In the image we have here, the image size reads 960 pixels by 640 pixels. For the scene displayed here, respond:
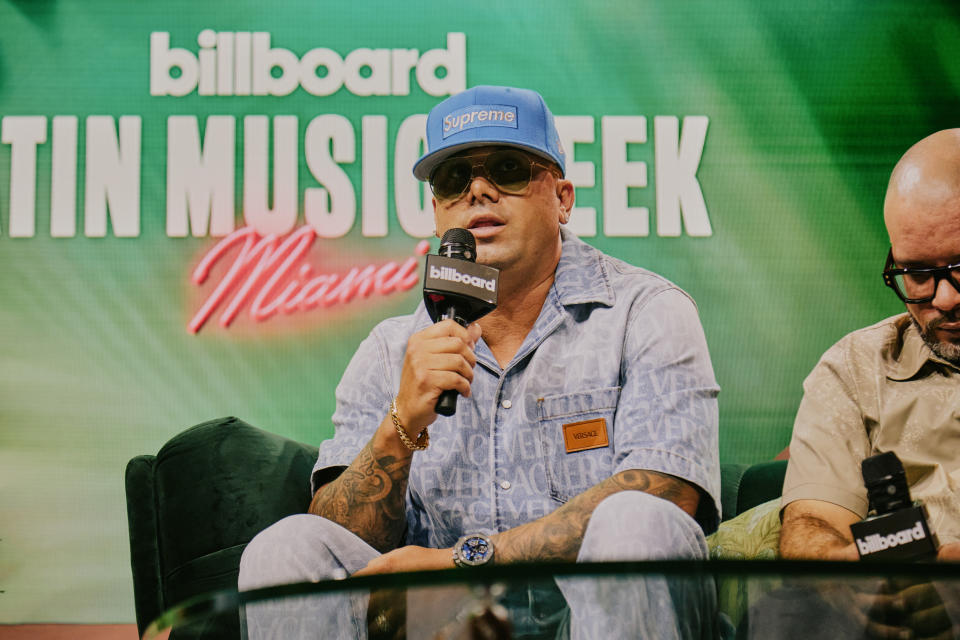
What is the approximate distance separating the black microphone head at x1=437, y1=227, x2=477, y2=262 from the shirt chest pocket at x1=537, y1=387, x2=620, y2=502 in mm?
347

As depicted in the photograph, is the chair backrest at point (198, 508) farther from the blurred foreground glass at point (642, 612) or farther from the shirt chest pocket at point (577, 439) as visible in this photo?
the blurred foreground glass at point (642, 612)

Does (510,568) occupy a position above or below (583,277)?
below

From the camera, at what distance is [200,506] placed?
2.16 m

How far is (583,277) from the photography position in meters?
1.98

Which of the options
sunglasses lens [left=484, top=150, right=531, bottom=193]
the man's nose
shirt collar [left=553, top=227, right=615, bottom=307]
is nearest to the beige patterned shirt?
the man's nose

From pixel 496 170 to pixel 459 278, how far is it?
1.62 ft

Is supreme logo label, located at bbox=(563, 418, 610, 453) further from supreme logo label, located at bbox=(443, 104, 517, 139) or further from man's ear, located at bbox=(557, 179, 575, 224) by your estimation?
supreme logo label, located at bbox=(443, 104, 517, 139)

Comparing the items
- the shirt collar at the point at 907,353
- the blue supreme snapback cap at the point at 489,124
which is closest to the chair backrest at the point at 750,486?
the shirt collar at the point at 907,353

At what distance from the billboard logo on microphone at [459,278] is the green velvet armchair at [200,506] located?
92 cm

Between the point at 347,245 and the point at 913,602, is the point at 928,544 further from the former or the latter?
the point at 347,245

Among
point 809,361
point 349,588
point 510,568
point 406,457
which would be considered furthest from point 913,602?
point 809,361

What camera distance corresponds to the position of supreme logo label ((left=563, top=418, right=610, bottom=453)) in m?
1.79

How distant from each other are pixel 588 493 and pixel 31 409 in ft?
7.51

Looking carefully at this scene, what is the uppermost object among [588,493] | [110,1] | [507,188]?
[110,1]
